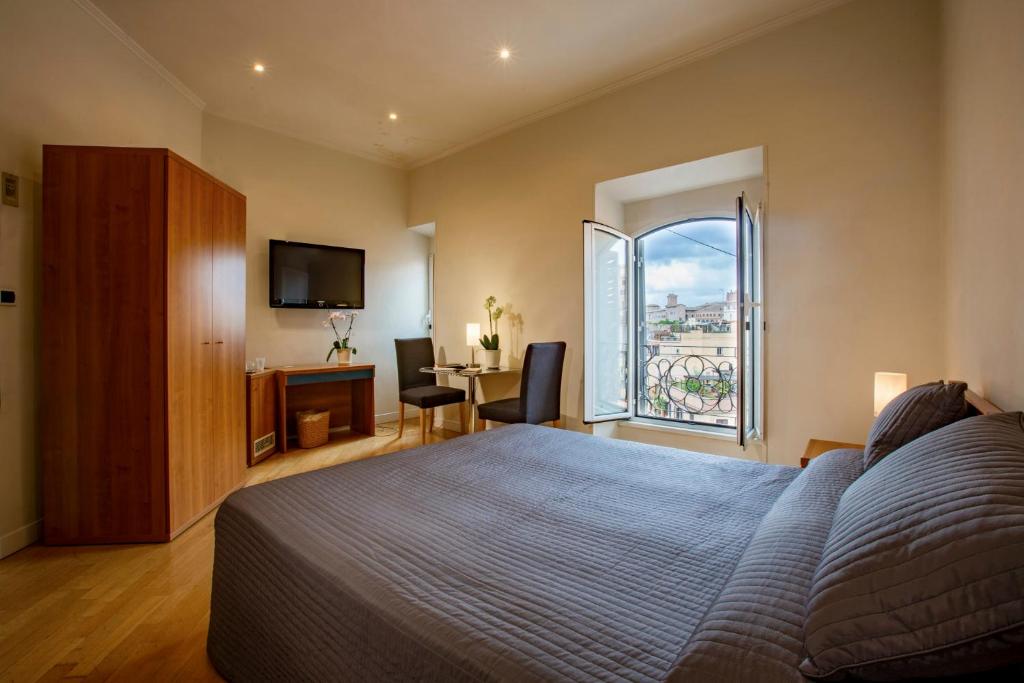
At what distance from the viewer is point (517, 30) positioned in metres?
3.03

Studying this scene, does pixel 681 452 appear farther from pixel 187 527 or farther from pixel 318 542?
pixel 187 527

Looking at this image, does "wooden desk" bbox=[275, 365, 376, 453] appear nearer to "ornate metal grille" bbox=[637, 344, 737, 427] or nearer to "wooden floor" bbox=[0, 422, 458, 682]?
"wooden floor" bbox=[0, 422, 458, 682]

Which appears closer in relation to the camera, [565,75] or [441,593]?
[441,593]

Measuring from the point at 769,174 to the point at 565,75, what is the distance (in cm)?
168

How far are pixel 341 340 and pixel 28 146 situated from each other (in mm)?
2826

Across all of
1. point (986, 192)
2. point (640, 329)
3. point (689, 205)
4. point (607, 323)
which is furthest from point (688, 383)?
point (986, 192)

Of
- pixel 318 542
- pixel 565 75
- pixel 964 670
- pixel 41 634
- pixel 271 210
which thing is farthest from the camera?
pixel 271 210

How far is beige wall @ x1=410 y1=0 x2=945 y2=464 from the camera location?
8.28 feet

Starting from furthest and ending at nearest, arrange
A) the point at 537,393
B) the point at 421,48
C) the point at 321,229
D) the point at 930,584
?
the point at 321,229 → the point at 537,393 → the point at 421,48 → the point at 930,584

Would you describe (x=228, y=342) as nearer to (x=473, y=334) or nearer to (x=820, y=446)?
(x=473, y=334)

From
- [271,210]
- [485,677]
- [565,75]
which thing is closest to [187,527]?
[485,677]

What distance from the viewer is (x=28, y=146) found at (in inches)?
94.9

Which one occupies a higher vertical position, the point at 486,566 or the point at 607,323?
the point at 607,323

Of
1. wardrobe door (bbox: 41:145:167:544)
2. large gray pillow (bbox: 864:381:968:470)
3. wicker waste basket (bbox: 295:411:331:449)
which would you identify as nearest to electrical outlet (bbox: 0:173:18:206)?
wardrobe door (bbox: 41:145:167:544)
